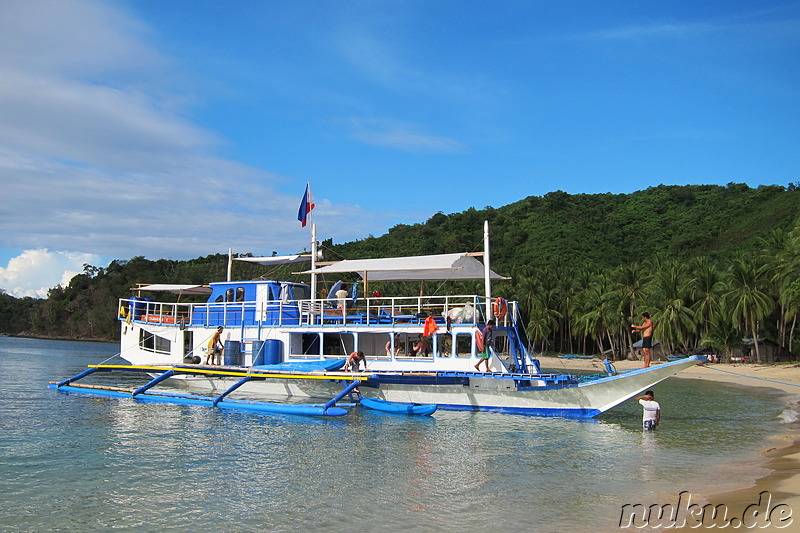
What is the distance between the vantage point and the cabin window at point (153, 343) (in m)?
26.8

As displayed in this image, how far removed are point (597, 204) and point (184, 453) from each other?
102 metres

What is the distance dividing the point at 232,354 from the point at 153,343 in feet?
17.9

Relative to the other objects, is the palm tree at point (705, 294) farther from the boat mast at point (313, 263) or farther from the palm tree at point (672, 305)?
the boat mast at point (313, 263)

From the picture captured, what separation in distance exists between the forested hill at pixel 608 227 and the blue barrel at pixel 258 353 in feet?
181

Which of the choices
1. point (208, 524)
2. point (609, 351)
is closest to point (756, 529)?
point (208, 524)

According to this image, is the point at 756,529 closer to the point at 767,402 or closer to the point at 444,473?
the point at 444,473

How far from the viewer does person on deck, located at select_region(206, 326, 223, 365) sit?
23844 millimetres

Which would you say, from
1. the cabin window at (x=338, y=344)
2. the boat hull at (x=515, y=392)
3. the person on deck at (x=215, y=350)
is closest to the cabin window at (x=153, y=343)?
the person on deck at (x=215, y=350)

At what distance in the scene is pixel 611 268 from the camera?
71.8 meters

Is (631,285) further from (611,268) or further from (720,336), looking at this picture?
(611,268)

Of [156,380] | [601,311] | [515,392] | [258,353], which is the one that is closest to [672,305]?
[601,311]

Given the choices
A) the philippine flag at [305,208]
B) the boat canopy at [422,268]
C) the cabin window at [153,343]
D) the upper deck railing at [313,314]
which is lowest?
the cabin window at [153,343]

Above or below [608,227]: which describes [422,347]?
below

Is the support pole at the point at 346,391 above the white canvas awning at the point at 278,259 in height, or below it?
below
